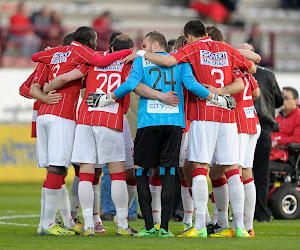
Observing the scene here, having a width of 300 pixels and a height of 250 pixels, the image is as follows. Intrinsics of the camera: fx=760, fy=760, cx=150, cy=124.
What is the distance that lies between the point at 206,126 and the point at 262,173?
320cm

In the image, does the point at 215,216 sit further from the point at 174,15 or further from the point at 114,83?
the point at 174,15

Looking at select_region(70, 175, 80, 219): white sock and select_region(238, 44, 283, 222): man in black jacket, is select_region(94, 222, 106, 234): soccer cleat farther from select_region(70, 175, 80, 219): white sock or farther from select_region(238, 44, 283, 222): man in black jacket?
select_region(238, 44, 283, 222): man in black jacket

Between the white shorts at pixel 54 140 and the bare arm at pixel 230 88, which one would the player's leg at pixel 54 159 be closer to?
the white shorts at pixel 54 140

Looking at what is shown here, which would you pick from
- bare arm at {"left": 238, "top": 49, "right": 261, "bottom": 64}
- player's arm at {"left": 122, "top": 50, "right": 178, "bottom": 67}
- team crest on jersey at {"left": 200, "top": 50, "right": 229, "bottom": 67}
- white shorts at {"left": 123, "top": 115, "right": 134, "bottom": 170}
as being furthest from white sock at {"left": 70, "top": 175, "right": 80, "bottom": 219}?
bare arm at {"left": 238, "top": 49, "right": 261, "bottom": 64}

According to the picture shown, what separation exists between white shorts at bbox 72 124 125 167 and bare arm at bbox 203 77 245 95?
3.74 ft

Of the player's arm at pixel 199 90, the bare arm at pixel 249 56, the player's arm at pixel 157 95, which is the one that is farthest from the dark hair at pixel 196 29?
the bare arm at pixel 249 56

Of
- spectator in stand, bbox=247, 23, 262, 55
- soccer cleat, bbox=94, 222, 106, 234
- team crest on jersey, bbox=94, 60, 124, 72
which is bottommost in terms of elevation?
soccer cleat, bbox=94, 222, 106, 234

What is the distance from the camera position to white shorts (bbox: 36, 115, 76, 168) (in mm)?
8406

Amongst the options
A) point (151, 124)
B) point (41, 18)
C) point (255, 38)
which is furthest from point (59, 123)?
point (255, 38)

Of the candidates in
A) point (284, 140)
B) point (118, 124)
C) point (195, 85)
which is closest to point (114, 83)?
point (118, 124)

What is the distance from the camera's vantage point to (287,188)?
1152cm

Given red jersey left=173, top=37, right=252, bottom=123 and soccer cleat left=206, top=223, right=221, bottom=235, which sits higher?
red jersey left=173, top=37, right=252, bottom=123

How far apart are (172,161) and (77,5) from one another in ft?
62.8

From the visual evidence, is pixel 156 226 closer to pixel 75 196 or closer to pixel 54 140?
pixel 75 196
